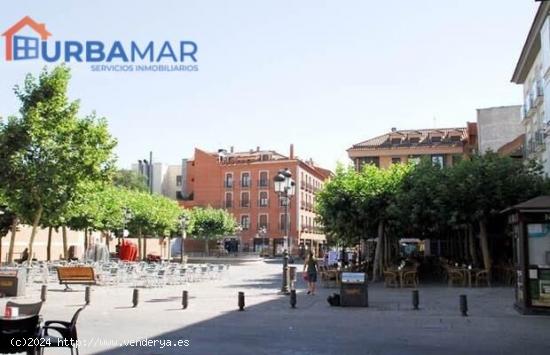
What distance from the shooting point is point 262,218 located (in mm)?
77250

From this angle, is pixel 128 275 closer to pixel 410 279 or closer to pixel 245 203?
pixel 410 279

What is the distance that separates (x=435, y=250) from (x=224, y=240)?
38.6 m

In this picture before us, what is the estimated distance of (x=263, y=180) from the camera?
78.2 m

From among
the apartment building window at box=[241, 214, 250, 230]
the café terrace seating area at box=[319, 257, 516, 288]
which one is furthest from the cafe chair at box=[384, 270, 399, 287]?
the apartment building window at box=[241, 214, 250, 230]

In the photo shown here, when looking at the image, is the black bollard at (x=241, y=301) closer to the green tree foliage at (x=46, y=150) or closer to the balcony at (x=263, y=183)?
the green tree foliage at (x=46, y=150)

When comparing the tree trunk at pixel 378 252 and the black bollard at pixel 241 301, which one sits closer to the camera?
the black bollard at pixel 241 301

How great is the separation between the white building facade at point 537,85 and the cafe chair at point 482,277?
6152 millimetres

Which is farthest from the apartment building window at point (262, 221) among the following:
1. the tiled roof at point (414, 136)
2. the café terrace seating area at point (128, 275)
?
the café terrace seating area at point (128, 275)

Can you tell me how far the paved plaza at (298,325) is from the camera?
32.3ft

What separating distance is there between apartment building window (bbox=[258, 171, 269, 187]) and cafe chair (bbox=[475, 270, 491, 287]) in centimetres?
5544

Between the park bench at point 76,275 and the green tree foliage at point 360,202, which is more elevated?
the green tree foliage at point 360,202

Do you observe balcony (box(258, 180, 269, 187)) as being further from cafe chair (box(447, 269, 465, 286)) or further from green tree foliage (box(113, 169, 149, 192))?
cafe chair (box(447, 269, 465, 286))

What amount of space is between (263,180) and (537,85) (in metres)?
53.1

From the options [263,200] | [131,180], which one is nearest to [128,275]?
[263,200]
